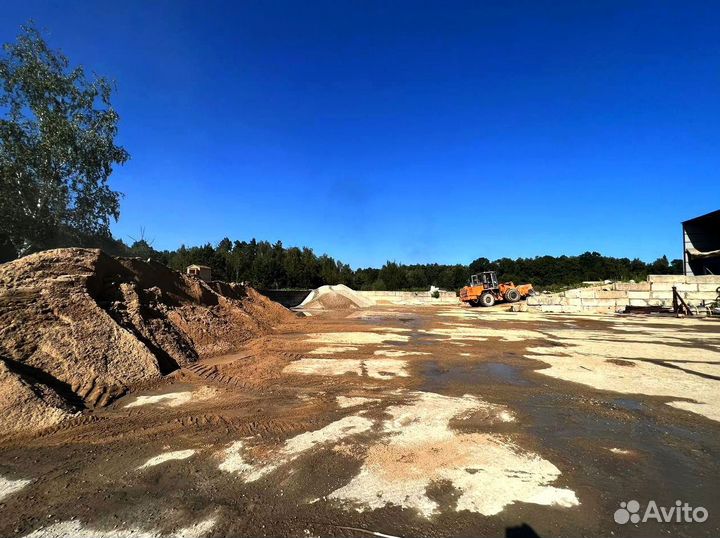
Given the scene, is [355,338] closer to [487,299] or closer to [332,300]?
[487,299]

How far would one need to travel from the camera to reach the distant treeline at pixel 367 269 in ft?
181

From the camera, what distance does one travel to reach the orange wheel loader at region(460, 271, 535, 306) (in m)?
30.1

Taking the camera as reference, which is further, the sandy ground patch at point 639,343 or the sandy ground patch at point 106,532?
the sandy ground patch at point 639,343

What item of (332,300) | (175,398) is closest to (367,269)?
(332,300)

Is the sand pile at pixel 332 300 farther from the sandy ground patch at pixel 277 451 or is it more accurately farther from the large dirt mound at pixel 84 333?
the sandy ground patch at pixel 277 451

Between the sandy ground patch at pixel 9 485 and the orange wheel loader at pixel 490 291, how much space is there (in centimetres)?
2995

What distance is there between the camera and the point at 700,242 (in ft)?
96.8

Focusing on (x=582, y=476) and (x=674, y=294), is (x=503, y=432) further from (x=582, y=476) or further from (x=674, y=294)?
(x=674, y=294)

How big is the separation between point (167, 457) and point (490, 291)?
97.2 ft

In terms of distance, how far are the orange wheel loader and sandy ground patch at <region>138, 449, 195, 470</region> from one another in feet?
94.6

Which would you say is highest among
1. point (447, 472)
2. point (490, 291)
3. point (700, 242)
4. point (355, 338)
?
point (700, 242)

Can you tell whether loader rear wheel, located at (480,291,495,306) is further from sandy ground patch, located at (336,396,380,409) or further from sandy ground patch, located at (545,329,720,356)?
sandy ground patch, located at (336,396,380,409)

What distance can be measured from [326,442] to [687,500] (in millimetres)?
3460

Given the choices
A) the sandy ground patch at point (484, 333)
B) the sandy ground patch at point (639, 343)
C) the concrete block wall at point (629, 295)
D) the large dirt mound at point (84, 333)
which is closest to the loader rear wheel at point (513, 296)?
the concrete block wall at point (629, 295)
